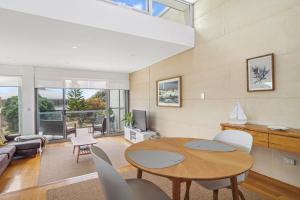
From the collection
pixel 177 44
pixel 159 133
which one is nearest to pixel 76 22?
pixel 177 44

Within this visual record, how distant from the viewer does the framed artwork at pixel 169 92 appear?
13.7ft

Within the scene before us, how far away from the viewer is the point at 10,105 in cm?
518

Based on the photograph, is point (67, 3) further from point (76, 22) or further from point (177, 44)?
point (177, 44)

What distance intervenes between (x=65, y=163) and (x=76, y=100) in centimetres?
282

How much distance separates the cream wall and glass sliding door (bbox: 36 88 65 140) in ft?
12.0

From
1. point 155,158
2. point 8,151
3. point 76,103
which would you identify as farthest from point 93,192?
point 76,103

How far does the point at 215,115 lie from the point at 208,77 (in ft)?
2.46

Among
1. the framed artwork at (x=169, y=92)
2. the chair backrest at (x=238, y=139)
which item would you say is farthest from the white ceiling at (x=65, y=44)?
the chair backrest at (x=238, y=139)

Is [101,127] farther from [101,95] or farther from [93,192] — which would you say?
[93,192]

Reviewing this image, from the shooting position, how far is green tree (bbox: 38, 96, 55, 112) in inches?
219

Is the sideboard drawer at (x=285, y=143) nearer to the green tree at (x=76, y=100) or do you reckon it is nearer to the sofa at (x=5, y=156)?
the sofa at (x=5, y=156)

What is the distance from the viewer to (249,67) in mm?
2670

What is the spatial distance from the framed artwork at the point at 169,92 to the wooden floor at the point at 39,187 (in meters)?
1.92

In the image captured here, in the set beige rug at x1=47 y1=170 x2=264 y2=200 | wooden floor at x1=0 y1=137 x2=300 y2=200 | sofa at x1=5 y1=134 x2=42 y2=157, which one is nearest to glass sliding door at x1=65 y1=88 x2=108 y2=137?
sofa at x1=5 y1=134 x2=42 y2=157
